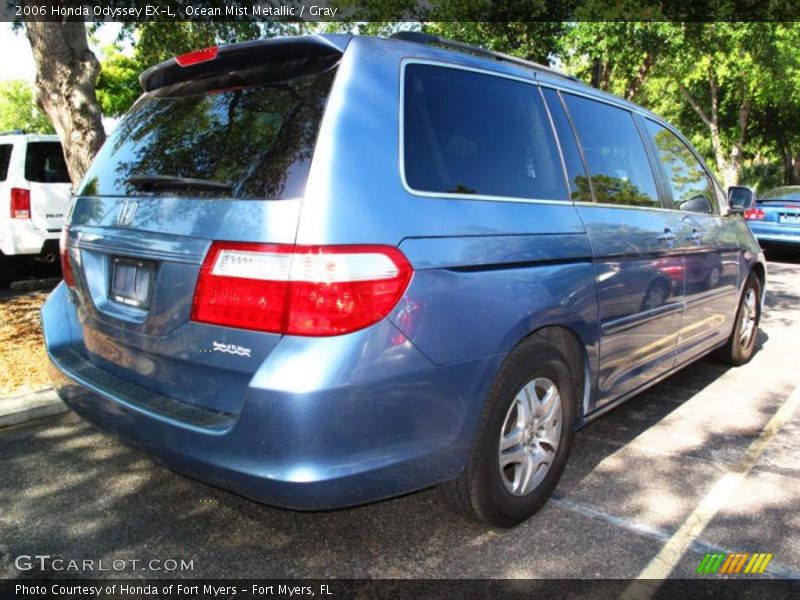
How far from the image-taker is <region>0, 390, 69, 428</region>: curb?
3.69 meters

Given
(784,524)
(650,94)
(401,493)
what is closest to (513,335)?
(401,493)

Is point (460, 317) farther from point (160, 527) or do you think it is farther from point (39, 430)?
point (39, 430)

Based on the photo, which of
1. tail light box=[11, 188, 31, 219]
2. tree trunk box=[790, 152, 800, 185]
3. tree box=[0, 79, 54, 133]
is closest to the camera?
tail light box=[11, 188, 31, 219]

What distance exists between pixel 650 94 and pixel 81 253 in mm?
30848

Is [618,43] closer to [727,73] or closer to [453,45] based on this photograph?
[453,45]

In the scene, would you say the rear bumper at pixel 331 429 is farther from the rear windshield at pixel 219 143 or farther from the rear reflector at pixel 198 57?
the rear reflector at pixel 198 57

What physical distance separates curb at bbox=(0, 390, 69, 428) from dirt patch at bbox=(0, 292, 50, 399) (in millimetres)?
142

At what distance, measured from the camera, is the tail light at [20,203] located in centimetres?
778

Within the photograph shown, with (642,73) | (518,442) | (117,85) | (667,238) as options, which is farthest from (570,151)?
(117,85)

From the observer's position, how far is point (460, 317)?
7.14 ft

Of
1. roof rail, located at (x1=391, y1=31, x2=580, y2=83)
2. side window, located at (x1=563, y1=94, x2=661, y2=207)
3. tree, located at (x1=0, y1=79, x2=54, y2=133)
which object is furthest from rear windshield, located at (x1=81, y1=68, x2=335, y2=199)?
tree, located at (x1=0, y1=79, x2=54, y2=133)

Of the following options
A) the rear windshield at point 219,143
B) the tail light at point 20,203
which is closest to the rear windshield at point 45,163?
the tail light at point 20,203

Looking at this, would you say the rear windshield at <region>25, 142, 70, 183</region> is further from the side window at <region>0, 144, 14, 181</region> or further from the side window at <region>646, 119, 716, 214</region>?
the side window at <region>646, 119, 716, 214</region>

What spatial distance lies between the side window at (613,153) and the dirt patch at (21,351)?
3.54 m
